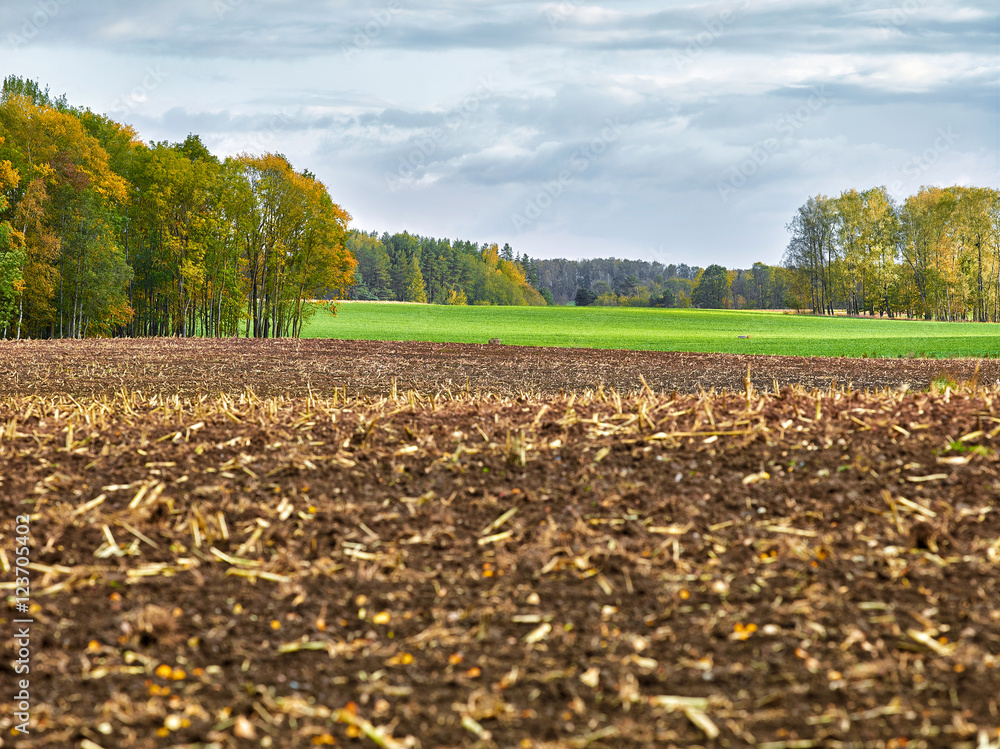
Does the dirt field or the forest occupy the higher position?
the forest

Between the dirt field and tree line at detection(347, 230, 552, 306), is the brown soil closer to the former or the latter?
the dirt field

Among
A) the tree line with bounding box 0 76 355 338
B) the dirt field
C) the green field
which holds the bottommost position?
the dirt field

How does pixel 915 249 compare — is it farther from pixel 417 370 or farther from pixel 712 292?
pixel 417 370

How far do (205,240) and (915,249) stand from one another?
60713 mm

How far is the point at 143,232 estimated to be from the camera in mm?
45500

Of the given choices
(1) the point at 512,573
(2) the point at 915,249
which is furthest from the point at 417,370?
(2) the point at 915,249

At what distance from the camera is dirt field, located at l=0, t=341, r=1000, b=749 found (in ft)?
10.2

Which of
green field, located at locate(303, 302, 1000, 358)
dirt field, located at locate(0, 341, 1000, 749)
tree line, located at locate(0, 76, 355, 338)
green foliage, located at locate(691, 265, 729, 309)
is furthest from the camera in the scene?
green foliage, located at locate(691, 265, 729, 309)

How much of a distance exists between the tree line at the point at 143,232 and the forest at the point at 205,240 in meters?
0.09

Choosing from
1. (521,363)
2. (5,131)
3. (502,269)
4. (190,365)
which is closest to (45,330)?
(5,131)

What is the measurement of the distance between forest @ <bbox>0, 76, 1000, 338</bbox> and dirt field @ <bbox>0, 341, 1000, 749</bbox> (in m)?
32.2

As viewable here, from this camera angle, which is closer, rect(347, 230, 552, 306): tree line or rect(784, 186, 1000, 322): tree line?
rect(784, 186, 1000, 322): tree line

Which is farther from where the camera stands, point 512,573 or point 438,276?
point 438,276

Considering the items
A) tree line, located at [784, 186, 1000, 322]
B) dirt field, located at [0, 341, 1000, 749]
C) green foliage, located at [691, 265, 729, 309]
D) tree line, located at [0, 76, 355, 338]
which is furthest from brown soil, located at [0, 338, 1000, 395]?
green foliage, located at [691, 265, 729, 309]
